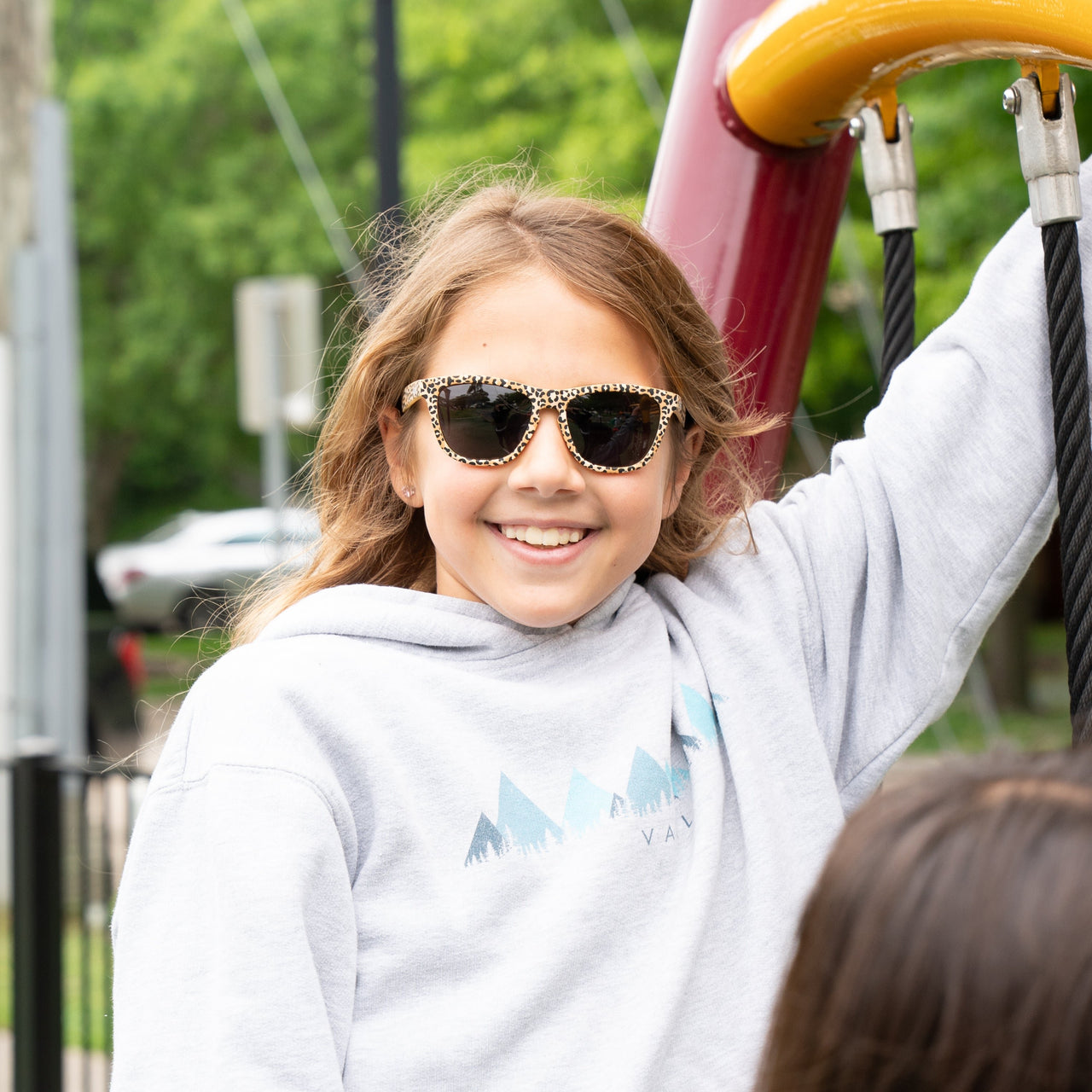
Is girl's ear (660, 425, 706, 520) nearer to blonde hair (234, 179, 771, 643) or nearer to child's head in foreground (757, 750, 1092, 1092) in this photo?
blonde hair (234, 179, 771, 643)

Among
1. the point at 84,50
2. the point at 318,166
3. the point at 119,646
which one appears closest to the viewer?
the point at 119,646

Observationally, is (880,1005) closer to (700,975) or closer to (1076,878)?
(1076,878)

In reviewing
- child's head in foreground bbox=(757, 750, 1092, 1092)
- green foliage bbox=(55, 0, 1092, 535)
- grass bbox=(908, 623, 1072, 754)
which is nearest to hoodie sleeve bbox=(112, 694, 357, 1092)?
child's head in foreground bbox=(757, 750, 1092, 1092)

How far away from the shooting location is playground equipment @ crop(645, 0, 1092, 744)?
1309 millimetres

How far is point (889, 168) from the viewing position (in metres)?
1.55

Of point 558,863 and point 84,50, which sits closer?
point 558,863

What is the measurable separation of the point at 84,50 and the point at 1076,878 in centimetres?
2021

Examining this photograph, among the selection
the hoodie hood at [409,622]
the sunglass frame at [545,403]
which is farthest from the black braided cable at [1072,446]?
the hoodie hood at [409,622]

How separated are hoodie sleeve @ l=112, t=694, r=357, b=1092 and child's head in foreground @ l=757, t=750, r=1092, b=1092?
0.51 m

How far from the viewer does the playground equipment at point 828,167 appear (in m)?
1.31

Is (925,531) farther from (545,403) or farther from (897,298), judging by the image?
(545,403)

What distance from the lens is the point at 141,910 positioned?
127 cm

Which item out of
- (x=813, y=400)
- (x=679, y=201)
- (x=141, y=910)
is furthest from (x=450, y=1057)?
(x=813, y=400)

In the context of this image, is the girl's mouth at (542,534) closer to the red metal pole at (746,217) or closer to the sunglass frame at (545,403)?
the sunglass frame at (545,403)
